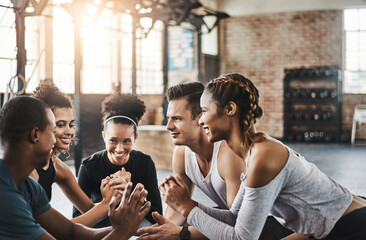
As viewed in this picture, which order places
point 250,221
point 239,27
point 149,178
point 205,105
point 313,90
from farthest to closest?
point 239,27 → point 313,90 → point 149,178 → point 205,105 → point 250,221

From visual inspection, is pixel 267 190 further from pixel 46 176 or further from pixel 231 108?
pixel 46 176

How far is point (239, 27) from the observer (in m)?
12.6

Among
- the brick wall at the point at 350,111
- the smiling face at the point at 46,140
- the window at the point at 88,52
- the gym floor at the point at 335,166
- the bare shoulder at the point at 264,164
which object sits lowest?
the gym floor at the point at 335,166

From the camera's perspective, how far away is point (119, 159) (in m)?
2.50

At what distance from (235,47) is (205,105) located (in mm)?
11194

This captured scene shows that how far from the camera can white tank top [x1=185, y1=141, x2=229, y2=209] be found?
7.18ft

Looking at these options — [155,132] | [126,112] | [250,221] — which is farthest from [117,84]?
[250,221]

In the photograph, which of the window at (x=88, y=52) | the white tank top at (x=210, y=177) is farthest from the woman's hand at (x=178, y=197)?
the window at (x=88, y=52)

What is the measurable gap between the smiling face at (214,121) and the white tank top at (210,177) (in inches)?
18.1

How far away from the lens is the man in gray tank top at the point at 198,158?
6.82ft

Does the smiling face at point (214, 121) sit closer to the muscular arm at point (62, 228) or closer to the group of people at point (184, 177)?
the group of people at point (184, 177)

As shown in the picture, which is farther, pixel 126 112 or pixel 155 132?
pixel 155 132

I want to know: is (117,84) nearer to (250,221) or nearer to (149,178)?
(149,178)

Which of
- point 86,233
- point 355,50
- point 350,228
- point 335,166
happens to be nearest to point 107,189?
point 86,233
